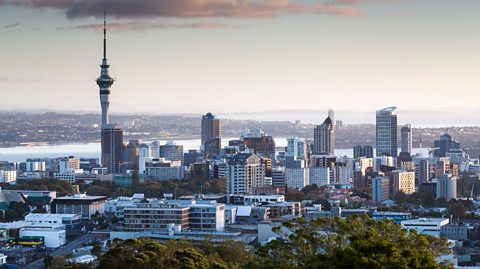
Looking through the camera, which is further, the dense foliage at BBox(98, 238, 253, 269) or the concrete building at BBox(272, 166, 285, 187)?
the concrete building at BBox(272, 166, 285, 187)

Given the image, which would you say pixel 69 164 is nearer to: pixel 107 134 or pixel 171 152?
pixel 107 134

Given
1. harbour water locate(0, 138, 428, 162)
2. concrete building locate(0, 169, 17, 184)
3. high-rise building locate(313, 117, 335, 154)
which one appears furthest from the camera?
harbour water locate(0, 138, 428, 162)

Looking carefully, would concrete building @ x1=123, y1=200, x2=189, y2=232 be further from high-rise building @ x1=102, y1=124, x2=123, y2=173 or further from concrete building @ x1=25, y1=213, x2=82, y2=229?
high-rise building @ x1=102, y1=124, x2=123, y2=173

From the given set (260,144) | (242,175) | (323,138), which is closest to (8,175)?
(260,144)

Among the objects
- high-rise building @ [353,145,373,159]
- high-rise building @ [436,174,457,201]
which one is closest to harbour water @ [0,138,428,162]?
high-rise building @ [353,145,373,159]

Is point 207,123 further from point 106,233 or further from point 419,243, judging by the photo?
point 419,243

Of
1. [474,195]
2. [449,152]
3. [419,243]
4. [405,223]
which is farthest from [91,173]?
[419,243]
